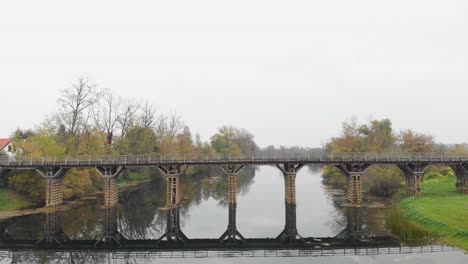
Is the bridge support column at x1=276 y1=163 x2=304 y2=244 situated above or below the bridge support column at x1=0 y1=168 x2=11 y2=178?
below

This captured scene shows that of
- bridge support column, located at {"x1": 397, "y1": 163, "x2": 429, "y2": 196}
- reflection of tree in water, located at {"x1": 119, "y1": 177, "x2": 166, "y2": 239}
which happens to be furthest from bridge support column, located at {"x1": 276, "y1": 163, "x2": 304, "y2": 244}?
bridge support column, located at {"x1": 397, "y1": 163, "x2": 429, "y2": 196}

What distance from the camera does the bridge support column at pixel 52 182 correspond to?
4000 cm

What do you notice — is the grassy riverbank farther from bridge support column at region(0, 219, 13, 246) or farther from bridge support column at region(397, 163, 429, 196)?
bridge support column at region(0, 219, 13, 246)

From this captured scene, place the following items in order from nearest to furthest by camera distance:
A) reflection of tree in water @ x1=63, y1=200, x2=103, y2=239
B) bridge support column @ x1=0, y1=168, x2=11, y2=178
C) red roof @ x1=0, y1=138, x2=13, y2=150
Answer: reflection of tree in water @ x1=63, y1=200, x2=103, y2=239, bridge support column @ x1=0, y1=168, x2=11, y2=178, red roof @ x1=0, y1=138, x2=13, y2=150

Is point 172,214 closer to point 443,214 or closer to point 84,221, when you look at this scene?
point 84,221

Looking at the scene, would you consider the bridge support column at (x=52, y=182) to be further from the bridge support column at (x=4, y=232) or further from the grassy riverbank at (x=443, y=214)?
the grassy riverbank at (x=443, y=214)

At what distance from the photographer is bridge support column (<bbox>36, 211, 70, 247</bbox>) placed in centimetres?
2672

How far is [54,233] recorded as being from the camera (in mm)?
29094

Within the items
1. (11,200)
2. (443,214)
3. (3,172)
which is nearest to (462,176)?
(443,214)

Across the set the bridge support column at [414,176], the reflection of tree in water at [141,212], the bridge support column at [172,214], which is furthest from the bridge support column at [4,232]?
the bridge support column at [414,176]

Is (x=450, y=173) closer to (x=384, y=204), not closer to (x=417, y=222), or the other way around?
(x=384, y=204)

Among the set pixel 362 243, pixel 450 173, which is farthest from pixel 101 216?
pixel 450 173

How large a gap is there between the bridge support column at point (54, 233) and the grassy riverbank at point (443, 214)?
30.8 meters

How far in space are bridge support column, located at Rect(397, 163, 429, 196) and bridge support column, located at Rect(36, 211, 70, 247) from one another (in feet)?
131
